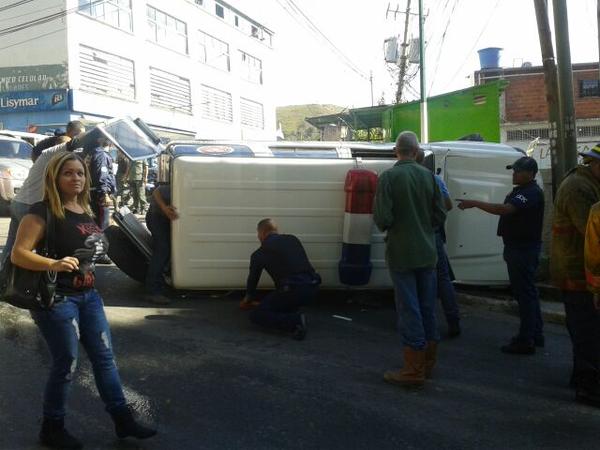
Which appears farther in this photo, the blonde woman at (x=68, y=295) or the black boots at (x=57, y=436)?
the black boots at (x=57, y=436)

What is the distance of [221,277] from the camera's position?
646 cm

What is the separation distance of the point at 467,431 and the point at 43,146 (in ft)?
17.7

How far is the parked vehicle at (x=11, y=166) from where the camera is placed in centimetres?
1341

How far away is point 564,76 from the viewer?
6934 mm

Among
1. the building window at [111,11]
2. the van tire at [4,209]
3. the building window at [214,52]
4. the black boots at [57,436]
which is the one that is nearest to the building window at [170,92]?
the building window at [111,11]

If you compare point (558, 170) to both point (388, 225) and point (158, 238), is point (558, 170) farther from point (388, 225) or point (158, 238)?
point (158, 238)

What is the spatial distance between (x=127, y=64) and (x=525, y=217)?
2624cm

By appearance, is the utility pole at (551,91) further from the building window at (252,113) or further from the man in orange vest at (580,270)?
the building window at (252,113)

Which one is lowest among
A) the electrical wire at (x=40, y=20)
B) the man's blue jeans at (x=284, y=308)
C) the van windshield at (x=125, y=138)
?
the man's blue jeans at (x=284, y=308)

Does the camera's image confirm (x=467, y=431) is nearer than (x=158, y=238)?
Yes

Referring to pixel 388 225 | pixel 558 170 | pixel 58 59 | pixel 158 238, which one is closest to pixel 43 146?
pixel 158 238

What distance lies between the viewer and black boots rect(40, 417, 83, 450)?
10.6ft

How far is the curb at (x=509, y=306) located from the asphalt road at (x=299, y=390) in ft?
1.15

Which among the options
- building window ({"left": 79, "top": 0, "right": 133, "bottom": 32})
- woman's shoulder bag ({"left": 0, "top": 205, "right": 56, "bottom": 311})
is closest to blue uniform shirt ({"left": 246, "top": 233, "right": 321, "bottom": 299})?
woman's shoulder bag ({"left": 0, "top": 205, "right": 56, "bottom": 311})
